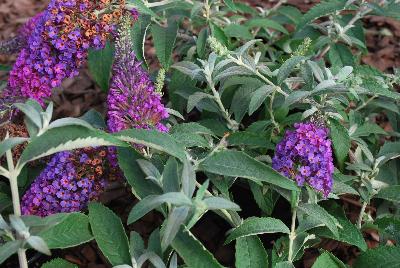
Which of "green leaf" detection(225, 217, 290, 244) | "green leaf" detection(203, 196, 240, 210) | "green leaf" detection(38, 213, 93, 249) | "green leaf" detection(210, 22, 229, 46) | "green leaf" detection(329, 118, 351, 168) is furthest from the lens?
"green leaf" detection(210, 22, 229, 46)

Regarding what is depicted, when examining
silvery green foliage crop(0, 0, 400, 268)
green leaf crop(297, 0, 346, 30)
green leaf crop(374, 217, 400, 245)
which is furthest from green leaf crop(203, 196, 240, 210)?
Result: green leaf crop(297, 0, 346, 30)

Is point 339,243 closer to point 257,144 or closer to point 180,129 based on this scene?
point 257,144

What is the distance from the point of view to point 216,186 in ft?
7.42

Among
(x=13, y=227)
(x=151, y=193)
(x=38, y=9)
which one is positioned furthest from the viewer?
(x=38, y=9)

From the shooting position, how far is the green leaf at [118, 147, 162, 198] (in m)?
2.07

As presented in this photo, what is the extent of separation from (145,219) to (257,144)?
2.38 feet

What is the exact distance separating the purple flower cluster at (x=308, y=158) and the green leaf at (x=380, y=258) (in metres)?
0.33

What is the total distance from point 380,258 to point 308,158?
1.67 feet

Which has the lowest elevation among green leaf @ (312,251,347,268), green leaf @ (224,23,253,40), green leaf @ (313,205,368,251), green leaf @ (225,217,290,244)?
green leaf @ (313,205,368,251)

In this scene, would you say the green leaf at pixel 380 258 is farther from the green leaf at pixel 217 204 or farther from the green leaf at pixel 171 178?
the green leaf at pixel 171 178

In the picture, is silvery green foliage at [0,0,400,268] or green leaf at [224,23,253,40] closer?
silvery green foliage at [0,0,400,268]

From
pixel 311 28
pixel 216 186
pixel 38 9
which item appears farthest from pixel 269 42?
pixel 38 9

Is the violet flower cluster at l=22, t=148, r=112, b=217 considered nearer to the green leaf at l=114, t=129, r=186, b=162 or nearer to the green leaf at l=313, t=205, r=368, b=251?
the green leaf at l=114, t=129, r=186, b=162

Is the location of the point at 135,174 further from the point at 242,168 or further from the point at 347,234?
the point at 347,234
